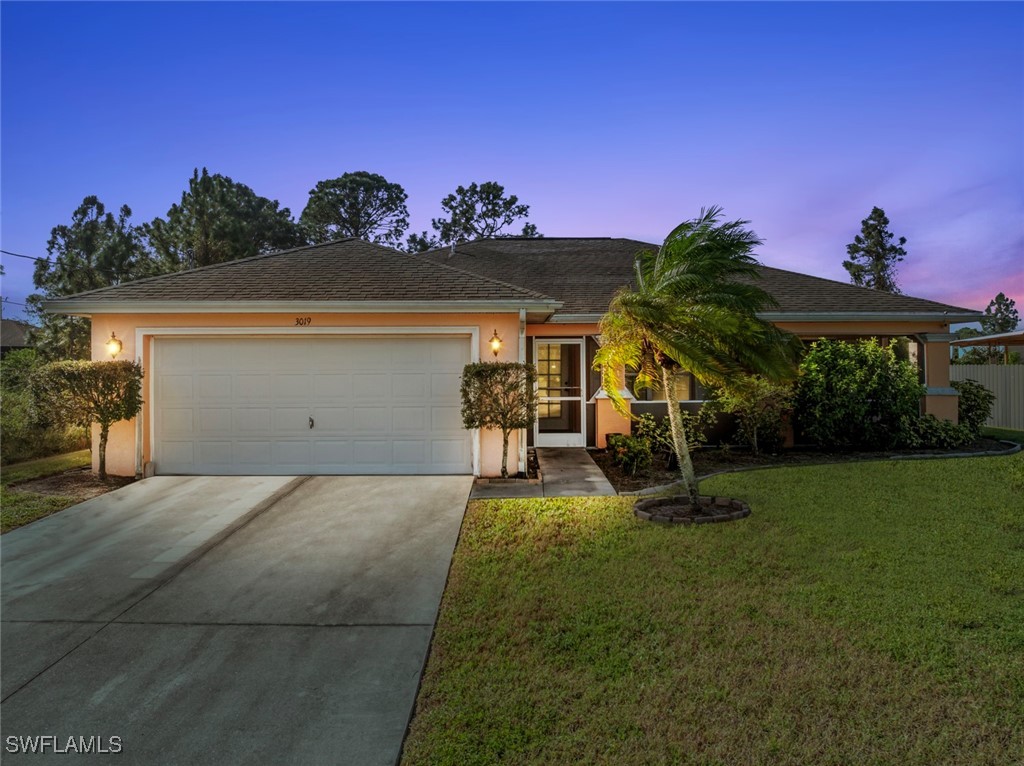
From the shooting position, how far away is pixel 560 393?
37.6 feet

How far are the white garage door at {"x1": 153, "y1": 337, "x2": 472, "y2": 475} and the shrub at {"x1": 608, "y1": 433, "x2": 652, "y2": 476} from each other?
2756 millimetres

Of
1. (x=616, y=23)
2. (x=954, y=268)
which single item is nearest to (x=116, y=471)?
(x=616, y=23)

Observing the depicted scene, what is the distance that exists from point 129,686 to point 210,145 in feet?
55.3

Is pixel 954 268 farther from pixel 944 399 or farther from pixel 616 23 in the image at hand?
pixel 616 23

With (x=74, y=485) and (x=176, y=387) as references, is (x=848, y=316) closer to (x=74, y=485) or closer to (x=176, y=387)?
(x=176, y=387)

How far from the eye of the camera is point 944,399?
11422 mm

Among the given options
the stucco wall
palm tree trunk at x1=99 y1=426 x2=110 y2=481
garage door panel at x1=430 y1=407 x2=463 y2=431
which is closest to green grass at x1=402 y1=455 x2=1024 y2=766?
garage door panel at x1=430 y1=407 x2=463 y2=431

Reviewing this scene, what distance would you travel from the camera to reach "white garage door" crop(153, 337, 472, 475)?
8.74 metres

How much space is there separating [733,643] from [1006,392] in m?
17.8

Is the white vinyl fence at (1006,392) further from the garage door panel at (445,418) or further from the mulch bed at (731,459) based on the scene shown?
the garage door panel at (445,418)

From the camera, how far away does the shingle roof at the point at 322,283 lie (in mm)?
8547

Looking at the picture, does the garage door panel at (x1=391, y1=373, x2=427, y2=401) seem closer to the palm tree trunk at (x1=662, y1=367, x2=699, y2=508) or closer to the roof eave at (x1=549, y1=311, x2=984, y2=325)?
the roof eave at (x1=549, y1=311, x2=984, y2=325)

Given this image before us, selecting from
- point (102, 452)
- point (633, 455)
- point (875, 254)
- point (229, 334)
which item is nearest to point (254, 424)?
point (229, 334)

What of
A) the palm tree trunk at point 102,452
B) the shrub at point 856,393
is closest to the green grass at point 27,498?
the palm tree trunk at point 102,452
